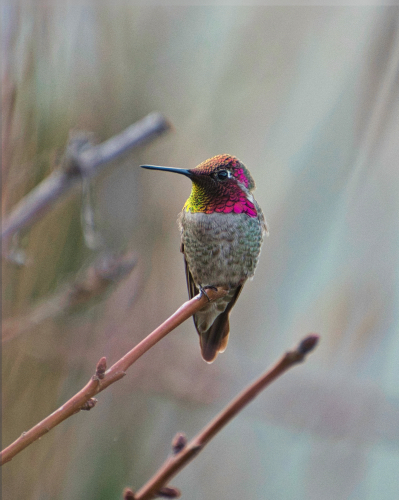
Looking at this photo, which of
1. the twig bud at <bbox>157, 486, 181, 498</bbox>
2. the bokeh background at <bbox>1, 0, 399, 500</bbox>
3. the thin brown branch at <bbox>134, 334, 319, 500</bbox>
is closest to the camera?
the thin brown branch at <bbox>134, 334, 319, 500</bbox>

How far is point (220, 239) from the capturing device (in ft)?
4.13

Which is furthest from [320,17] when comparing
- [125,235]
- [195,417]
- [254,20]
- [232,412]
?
[232,412]

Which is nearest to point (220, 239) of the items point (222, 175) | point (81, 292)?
point (222, 175)

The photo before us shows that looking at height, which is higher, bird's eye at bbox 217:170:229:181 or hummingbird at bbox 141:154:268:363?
bird's eye at bbox 217:170:229:181

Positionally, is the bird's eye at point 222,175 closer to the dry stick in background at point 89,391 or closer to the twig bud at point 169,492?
the dry stick in background at point 89,391

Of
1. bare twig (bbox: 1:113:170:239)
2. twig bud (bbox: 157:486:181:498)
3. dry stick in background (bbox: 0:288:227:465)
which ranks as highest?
bare twig (bbox: 1:113:170:239)

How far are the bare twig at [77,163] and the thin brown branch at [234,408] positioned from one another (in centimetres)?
90

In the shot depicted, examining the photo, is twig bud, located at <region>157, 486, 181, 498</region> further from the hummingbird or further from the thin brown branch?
the hummingbird

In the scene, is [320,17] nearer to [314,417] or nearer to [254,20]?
[254,20]

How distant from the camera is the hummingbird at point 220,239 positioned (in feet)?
3.95

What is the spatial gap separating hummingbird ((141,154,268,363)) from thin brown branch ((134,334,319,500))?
24.5 inches

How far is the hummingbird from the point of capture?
3.95ft

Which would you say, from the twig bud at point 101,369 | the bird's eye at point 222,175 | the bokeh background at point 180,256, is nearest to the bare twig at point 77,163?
the bokeh background at point 180,256

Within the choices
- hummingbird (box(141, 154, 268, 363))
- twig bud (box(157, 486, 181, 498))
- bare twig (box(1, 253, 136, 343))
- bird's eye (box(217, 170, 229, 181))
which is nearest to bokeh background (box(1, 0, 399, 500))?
bare twig (box(1, 253, 136, 343))
